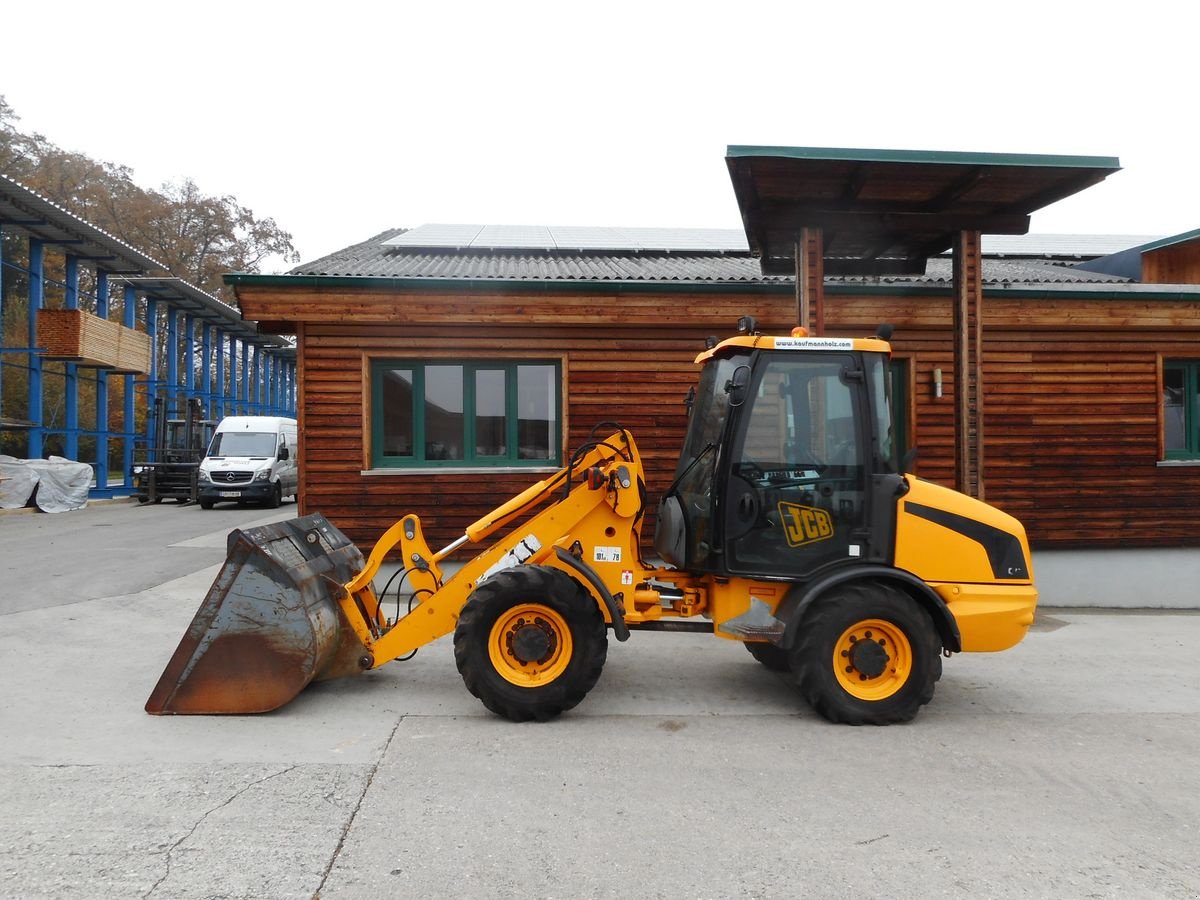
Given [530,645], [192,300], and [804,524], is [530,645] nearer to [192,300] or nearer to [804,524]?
[804,524]

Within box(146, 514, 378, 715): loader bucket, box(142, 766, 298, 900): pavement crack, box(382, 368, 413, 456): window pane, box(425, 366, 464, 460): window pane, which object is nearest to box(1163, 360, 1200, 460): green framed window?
box(425, 366, 464, 460): window pane

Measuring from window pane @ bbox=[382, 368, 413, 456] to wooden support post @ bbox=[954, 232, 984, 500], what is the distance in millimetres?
5889

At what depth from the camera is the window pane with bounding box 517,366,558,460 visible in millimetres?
9289

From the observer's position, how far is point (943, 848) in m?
3.45

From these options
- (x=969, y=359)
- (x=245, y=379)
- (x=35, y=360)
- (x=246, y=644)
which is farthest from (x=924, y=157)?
(x=245, y=379)

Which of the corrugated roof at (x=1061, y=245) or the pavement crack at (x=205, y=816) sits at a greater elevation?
the corrugated roof at (x=1061, y=245)

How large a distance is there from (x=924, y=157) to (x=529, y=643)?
539cm

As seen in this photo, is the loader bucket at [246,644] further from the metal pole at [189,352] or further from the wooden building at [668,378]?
the metal pole at [189,352]

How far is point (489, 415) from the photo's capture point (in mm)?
9250

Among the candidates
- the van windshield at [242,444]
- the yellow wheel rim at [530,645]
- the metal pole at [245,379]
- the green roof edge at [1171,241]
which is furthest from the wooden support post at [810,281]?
the metal pole at [245,379]

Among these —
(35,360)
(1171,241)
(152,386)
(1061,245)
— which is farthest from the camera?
(152,386)

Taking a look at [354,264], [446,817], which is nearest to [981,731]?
[446,817]

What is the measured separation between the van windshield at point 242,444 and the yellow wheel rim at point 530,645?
61.7ft

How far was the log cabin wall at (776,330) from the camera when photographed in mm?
8875
